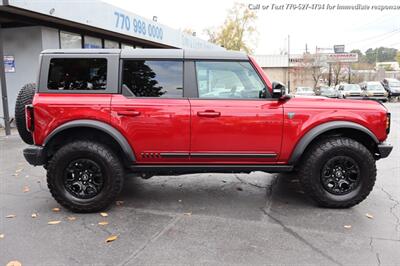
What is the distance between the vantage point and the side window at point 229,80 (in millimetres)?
4297

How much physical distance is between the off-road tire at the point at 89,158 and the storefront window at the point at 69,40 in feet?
29.9

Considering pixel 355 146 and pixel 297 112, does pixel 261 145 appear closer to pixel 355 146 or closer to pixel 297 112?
pixel 297 112

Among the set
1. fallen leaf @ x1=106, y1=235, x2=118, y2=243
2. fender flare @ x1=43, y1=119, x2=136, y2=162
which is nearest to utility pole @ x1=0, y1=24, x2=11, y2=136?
fender flare @ x1=43, y1=119, x2=136, y2=162

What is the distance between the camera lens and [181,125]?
13.8ft

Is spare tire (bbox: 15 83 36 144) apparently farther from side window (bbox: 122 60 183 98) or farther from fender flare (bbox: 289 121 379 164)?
fender flare (bbox: 289 121 379 164)

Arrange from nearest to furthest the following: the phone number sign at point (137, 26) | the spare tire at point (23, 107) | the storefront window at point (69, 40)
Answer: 1. the spare tire at point (23, 107)
2. the storefront window at point (69, 40)
3. the phone number sign at point (137, 26)

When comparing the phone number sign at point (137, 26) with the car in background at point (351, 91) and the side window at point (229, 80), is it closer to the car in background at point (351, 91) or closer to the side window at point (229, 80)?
the side window at point (229, 80)

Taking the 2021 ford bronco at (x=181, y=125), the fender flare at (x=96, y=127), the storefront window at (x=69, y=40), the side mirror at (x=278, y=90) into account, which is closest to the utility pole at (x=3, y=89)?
the storefront window at (x=69, y=40)

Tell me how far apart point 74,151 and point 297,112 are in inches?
106

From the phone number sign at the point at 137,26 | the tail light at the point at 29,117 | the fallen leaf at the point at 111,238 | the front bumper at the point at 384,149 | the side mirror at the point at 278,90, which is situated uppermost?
the phone number sign at the point at 137,26

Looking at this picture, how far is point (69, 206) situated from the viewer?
423cm

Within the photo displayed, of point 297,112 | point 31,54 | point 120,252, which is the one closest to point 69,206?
point 120,252

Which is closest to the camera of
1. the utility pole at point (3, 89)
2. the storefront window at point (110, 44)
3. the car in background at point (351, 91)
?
the utility pole at point (3, 89)

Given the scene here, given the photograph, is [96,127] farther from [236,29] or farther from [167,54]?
[236,29]
